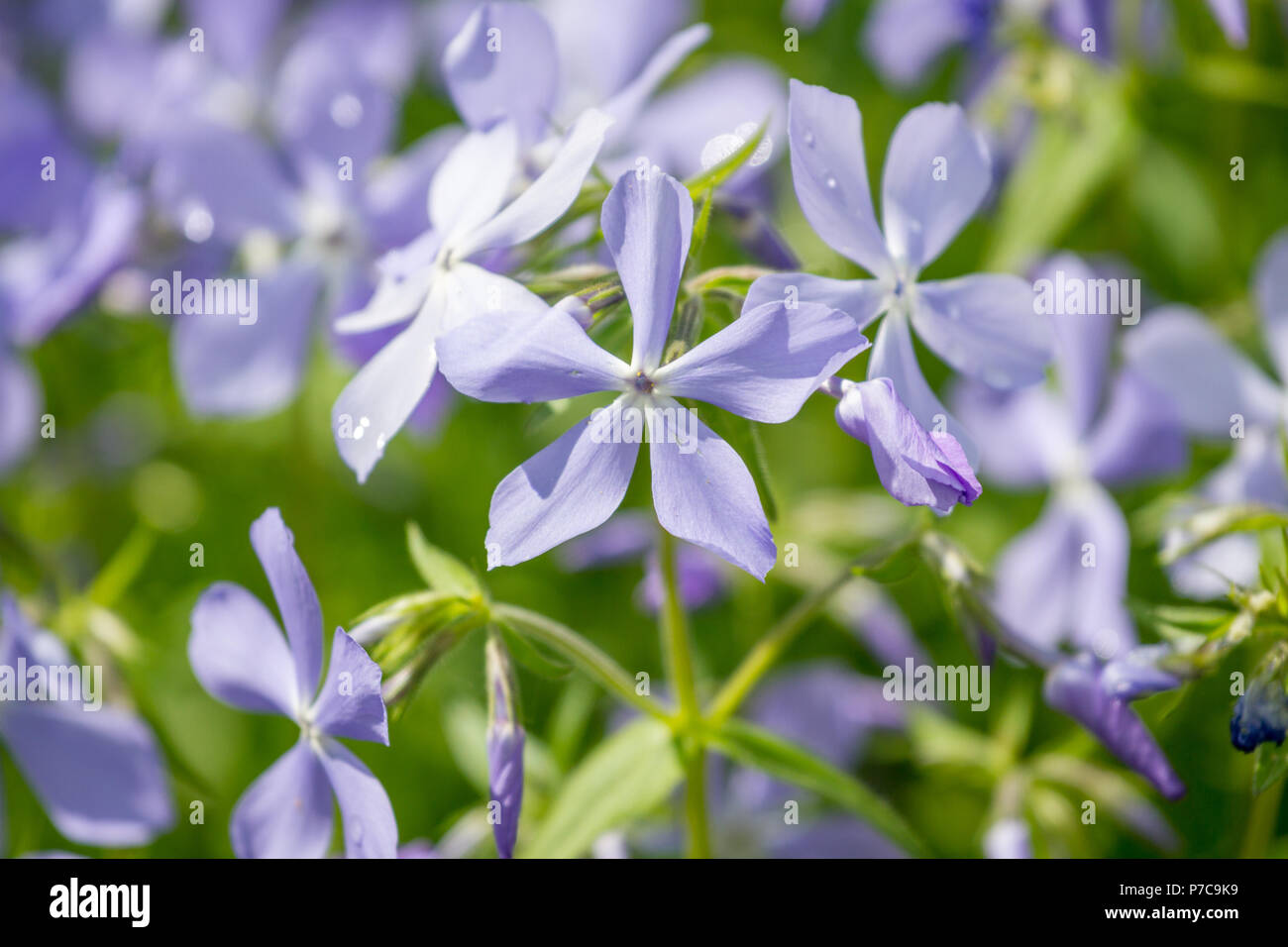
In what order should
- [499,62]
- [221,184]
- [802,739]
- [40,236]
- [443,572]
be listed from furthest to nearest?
1. [40,236]
2. [221,184]
3. [802,739]
4. [499,62]
5. [443,572]

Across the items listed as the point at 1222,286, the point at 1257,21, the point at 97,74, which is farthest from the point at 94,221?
the point at 1257,21

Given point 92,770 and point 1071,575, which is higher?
point 1071,575

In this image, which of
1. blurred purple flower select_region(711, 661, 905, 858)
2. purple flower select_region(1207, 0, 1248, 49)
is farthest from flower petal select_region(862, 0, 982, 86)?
blurred purple flower select_region(711, 661, 905, 858)

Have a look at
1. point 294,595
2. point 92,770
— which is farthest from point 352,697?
point 92,770

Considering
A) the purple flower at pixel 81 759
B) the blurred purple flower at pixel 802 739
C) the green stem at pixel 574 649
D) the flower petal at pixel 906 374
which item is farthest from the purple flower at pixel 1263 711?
the purple flower at pixel 81 759

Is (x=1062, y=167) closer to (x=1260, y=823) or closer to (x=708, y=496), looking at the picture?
(x=1260, y=823)

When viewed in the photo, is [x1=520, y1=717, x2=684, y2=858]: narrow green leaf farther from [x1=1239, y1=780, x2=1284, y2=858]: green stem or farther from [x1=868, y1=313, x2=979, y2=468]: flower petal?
[x1=1239, y1=780, x2=1284, y2=858]: green stem
